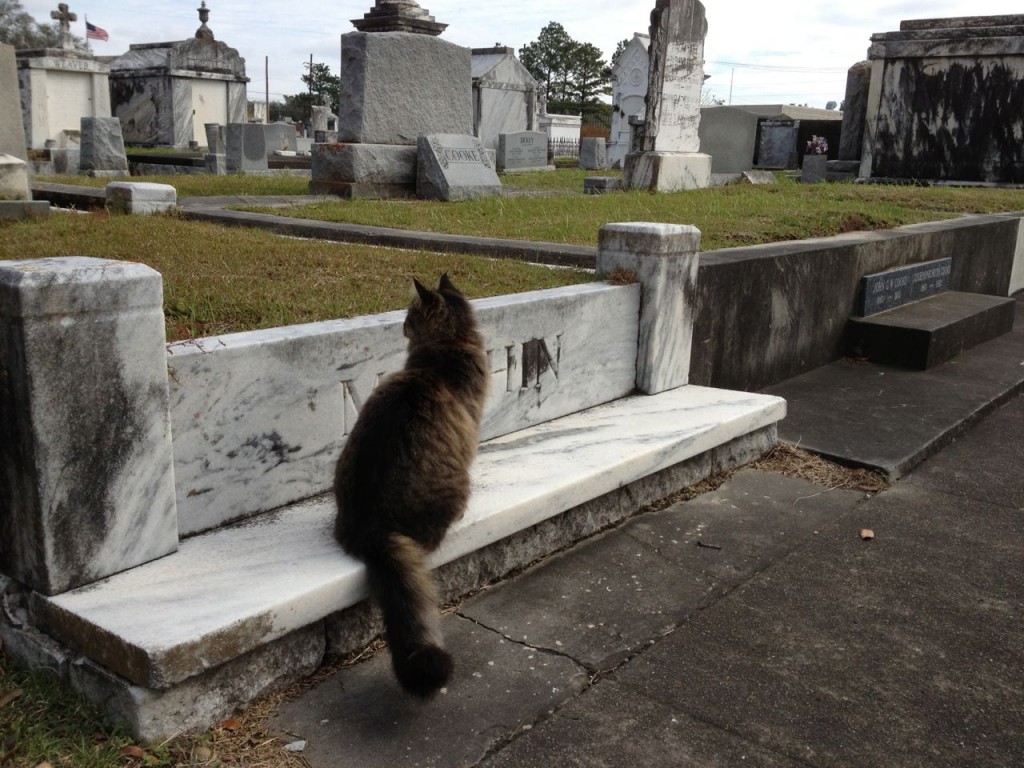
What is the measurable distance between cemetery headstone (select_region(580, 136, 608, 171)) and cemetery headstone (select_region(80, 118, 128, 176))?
1277 centimetres

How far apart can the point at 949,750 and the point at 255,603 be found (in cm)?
189

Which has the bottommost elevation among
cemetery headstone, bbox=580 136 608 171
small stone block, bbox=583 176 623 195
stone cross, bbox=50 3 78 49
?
small stone block, bbox=583 176 623 195

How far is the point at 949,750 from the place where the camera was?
7.91ft

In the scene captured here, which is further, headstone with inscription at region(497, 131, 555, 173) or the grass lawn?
headstone with inscription at region(497, 131, 555, 173)

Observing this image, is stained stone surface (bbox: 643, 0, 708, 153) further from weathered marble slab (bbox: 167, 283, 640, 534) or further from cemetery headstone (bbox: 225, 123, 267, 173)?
weathered marble slab (bbox: 167, 283, 640, 534)

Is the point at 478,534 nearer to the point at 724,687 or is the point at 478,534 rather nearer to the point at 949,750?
the point at 724,687

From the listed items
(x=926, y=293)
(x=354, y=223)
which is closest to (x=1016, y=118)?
(x=926, y=293)

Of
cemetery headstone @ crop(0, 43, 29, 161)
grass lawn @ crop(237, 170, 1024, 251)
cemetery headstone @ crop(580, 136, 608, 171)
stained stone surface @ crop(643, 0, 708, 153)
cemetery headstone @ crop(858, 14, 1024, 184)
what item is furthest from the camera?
cemetery headstone @ crop(580, 136, 608, 171)

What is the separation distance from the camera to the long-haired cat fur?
2441 mm

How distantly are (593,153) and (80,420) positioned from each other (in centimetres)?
2409

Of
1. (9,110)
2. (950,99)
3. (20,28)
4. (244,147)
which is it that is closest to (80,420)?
(9,110)

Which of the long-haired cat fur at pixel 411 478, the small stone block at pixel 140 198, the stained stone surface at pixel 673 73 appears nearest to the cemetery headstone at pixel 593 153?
the stained stone surface at pixel 673 73

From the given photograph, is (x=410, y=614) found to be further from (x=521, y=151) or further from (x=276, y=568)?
(x=521, y=151)

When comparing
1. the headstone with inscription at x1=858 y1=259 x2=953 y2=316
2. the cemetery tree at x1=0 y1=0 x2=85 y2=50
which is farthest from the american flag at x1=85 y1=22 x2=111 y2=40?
the headstone with inscription at x1=858 y1=259 x2=953 y2=316
